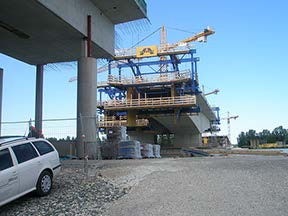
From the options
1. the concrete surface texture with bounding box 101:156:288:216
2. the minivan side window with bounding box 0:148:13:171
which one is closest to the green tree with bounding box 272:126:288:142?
the concrete surface texture with bounding box 101:156:288:216

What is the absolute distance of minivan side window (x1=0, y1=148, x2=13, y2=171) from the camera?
7.81 m

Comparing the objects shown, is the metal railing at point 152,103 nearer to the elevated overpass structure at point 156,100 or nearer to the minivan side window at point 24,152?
A: the elevated overpass structure at point 156,100

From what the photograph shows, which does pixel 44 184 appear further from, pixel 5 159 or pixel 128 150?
pixel 128 150

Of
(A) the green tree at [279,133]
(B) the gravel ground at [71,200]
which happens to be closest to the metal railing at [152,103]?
(B) the gravel ground at [71,200]

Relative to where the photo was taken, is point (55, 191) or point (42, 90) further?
point (42, 90)

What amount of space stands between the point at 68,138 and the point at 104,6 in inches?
420

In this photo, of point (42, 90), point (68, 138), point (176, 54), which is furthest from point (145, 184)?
point (176, 54)

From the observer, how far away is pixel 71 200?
8.64 m

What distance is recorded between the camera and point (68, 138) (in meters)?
19.4

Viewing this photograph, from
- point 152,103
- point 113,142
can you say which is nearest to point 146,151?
point 113,142

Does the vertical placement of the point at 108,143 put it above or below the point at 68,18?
below

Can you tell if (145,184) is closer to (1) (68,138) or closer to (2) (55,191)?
(2) (55,191)

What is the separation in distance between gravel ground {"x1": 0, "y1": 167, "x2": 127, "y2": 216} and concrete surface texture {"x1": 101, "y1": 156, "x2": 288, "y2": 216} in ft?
1.41

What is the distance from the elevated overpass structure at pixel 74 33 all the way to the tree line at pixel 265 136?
461 feet
